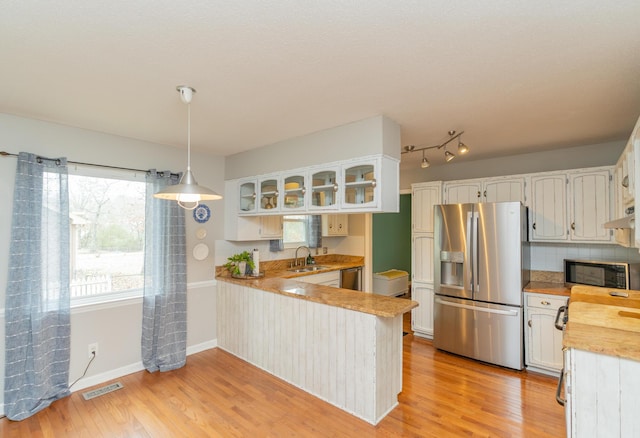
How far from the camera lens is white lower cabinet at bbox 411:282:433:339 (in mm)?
4242

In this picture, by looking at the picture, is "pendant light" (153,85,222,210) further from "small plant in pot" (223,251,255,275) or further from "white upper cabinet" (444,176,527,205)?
"white upper cabinet" (444,176,527,205)

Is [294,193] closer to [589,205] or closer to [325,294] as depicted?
[325,294]

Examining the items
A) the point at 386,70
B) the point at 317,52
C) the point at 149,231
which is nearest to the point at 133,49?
the point at 317,52

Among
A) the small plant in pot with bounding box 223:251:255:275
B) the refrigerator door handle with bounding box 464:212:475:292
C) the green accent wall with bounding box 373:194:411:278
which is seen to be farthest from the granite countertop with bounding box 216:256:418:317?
the green accent wall with bounding box 373:194:411:278

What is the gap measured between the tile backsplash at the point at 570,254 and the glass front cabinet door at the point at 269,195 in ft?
10.3

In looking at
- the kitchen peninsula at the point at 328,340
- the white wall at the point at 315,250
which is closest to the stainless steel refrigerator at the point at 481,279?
the kitchen peninsula at the point at 328,340

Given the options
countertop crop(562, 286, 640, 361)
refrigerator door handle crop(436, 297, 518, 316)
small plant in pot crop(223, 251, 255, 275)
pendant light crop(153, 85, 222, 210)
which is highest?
pendant light crop(153, 85, 222, 210)

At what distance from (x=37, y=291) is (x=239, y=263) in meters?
1.90

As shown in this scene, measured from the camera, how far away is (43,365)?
273 cm

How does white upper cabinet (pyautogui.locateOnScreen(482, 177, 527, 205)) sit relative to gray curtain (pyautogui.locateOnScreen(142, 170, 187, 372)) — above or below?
above

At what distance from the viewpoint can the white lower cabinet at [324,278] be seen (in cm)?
449

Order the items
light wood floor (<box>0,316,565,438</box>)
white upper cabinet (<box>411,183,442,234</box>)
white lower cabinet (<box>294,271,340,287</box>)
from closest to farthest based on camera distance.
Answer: light wood floor (<box>0,316,565,438</box>) → white upper cabinet (<box>411,183,442,234</box>) → white lower cabinet (<box>294,271,340,287</box>)

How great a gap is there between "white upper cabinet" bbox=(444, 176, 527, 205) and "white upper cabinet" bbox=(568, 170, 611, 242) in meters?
0.47

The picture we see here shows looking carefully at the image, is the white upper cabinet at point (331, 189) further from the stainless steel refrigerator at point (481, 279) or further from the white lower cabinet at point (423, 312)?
the white lower cabinet at point (423, 312)
